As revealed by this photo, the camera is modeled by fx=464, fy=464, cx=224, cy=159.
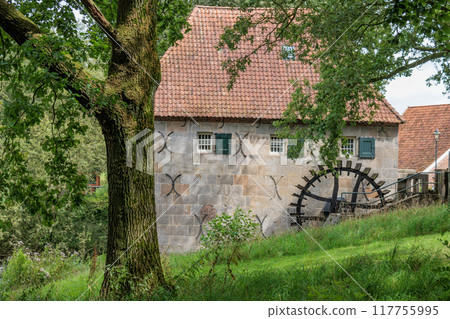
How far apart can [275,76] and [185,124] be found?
3227 millimetres

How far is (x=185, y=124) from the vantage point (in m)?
14.0

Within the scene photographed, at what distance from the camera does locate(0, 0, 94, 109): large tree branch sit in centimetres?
491

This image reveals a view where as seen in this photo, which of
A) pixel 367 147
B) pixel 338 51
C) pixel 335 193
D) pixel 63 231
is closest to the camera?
pixel 338 51

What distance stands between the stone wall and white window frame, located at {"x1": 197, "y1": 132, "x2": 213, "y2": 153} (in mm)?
150

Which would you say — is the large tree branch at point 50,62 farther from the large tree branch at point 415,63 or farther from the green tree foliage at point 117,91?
the large tree branch at point 415,63

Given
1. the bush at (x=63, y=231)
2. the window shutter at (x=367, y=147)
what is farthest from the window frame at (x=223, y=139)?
the bush at (x=63, y=231)

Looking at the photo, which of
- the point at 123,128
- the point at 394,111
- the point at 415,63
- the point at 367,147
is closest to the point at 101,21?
the point at 123,128

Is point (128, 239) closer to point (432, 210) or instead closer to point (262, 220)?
point (432, 210)

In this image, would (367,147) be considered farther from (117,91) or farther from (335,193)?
(117,91)

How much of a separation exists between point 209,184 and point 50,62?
9481mm

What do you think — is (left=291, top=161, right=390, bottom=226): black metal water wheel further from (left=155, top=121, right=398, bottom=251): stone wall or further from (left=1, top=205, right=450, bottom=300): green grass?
(left=1, top=205, right=450, bottom=300): green grass

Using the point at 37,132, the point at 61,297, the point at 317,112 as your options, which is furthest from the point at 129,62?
the point at 37,132

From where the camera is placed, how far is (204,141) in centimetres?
1430
